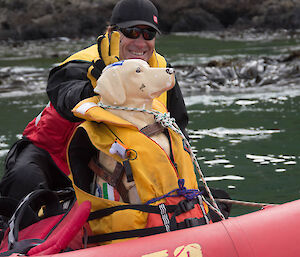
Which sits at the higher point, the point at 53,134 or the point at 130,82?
the point at 130,82

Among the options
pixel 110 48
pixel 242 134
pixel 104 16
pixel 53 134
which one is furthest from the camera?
pixel 104 16

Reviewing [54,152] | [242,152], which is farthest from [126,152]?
[242,152]

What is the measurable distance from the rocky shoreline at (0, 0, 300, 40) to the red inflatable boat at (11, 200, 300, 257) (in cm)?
2942

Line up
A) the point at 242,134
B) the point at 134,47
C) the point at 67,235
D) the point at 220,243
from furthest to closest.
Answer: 1. the point at 242,134
2. the point at 134,47
3. the point at 67,235
4. the point at 220,243

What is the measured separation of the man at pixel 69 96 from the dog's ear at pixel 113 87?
0.20 meters

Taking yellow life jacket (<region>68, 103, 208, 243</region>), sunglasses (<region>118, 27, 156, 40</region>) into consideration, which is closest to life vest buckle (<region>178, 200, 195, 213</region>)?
yellow life jacket (<region>68, 103, 208, 243</region>)

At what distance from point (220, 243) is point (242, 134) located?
476 centimetres

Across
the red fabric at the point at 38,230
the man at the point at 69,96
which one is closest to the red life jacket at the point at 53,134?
the man at the point at 69,96

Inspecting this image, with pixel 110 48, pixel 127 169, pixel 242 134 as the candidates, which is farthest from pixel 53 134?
pixel 242 134

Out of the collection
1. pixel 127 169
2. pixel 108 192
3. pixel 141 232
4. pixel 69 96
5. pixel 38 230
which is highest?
pixel 69 96

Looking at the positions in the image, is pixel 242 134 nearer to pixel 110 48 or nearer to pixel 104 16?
pixel 110 48

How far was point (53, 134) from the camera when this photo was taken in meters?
3.47

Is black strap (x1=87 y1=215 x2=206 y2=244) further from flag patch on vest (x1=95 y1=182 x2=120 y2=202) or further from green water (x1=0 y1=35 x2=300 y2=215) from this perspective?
green water (x1=0 y1=35 x2=300 y2=215)

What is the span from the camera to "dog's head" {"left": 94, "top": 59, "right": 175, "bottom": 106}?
240 centimetres
